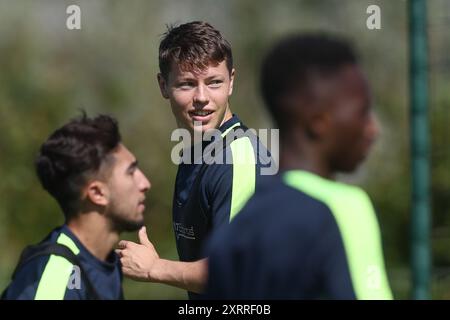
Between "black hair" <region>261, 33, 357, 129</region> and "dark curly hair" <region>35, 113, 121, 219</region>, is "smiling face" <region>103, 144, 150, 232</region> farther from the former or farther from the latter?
"black hair" <region>261, 33, 357, 129</region>

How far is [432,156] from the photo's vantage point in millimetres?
5004

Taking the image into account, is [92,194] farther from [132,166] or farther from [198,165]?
[198,165]

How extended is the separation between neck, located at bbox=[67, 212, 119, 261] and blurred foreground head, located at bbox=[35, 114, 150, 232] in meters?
0.02

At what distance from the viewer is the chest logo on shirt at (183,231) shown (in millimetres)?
3553

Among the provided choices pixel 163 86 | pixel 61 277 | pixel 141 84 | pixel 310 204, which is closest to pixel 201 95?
pixel 163 86

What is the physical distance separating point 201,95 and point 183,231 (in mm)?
489

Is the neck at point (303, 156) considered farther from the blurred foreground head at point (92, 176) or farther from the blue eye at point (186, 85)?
→ the blue eye at point (186, 85)

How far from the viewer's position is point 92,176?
306 centimetres

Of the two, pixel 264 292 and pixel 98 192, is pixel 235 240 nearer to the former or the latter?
pixel 264 292

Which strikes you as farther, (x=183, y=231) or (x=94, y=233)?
(x=183, y=231)

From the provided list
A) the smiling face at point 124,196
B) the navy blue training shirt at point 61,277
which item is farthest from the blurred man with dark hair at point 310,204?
the smiling face at point 124,196

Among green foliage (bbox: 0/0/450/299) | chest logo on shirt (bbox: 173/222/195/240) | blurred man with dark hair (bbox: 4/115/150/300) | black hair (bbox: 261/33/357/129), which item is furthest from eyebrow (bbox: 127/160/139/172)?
green foliage (bbox: 0/0/450/299)

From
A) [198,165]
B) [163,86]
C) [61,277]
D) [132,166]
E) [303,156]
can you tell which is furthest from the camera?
[163,86]

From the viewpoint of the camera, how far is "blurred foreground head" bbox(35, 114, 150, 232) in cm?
304
